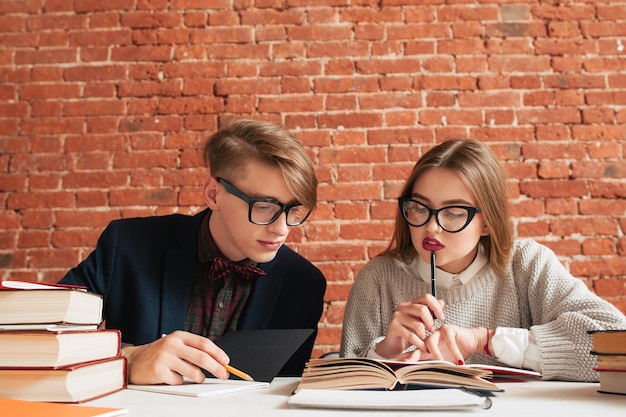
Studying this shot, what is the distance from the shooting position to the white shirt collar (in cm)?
164

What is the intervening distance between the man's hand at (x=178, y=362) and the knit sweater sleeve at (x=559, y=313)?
0.73 meters

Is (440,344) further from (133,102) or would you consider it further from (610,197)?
(133,102)

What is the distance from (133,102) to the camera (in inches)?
101

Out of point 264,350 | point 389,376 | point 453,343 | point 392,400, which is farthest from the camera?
point 453,343

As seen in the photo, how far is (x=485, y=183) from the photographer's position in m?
1.58

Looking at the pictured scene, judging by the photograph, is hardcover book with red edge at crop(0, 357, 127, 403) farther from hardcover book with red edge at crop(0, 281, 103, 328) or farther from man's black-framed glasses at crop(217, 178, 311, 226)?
man's black-framed glasses at crop(217, 178, 311, 226)

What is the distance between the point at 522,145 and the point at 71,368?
2196mm

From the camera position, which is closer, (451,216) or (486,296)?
(451,216)

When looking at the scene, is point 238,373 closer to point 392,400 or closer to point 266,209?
point 392,400

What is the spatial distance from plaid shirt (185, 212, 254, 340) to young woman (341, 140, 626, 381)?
0.35 metres

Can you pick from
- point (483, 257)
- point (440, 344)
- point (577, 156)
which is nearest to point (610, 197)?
point (577, 156)

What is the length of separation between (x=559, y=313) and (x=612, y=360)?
506 millimetres

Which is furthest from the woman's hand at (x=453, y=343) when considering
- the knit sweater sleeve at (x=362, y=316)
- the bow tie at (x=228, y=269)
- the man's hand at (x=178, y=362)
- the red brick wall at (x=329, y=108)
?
the red brick wall at (x=329, y=108)

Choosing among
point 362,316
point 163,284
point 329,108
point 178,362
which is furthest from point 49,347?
point 329,108
